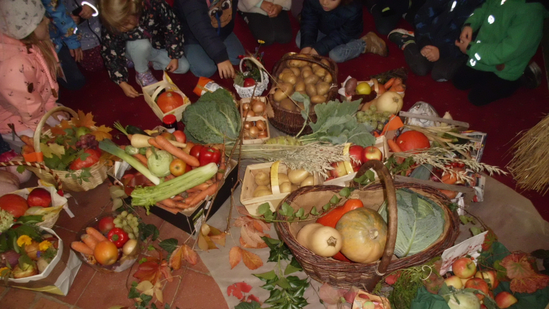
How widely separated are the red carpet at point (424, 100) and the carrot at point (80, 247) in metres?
1.25

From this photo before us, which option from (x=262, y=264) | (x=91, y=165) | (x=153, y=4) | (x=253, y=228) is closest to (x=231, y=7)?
(x=153, y=4)

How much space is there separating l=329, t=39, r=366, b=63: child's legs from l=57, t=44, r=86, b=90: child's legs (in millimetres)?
2474

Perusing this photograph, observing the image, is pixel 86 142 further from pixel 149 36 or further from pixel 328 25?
pixel 328 25

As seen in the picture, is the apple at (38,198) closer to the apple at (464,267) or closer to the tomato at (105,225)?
the tomato at (105,225)

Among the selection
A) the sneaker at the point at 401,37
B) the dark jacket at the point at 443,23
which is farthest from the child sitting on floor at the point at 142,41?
the dark jacket at the point at 443,23

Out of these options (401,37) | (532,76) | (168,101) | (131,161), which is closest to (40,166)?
(131,161)

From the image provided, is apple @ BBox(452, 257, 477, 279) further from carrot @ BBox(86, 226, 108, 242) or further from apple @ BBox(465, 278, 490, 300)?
carrot @ BBox(86, 226, 108, 242)

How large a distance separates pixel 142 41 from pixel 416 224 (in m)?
2.54

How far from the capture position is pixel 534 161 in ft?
7.14

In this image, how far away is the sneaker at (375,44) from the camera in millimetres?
3221

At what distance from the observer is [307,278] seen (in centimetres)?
178

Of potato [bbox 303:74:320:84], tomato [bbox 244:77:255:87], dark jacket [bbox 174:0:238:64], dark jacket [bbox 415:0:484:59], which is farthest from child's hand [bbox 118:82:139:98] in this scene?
dark jacket [bbox 415:0:484:59]

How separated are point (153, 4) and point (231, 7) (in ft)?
2.31

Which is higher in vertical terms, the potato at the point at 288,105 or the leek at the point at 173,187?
the potato at the point at 288,105
